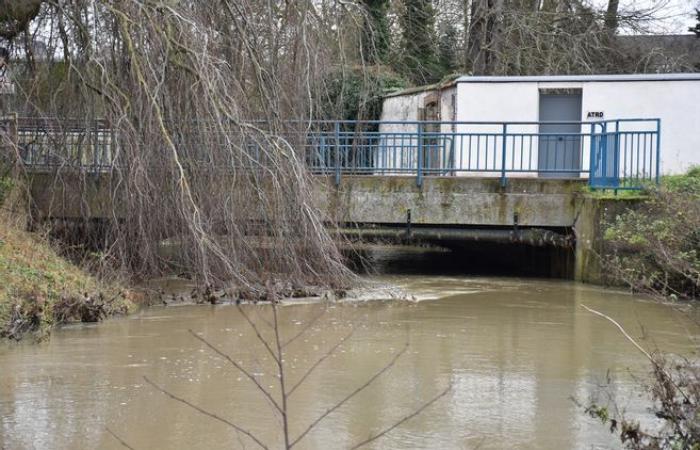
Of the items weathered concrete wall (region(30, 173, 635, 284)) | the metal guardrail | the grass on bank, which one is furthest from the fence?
weathered concrete wall (region(30, 173, 635, 284))

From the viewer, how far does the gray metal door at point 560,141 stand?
19.8 meters

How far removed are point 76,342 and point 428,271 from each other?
10.1 meters

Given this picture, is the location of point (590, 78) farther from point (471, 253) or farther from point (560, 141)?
point (471, 253)

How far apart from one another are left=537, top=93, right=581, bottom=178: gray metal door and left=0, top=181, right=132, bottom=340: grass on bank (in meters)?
9.44

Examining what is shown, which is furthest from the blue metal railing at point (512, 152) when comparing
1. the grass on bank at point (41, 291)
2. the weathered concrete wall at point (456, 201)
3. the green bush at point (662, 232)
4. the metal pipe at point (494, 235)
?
the grass on bank at point (41, 291)

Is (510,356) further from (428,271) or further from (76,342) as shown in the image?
(428,271)

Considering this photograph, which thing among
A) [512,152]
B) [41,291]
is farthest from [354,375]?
[512,152]

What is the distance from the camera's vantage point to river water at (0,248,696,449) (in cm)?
768

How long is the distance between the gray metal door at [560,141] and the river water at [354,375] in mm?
5266

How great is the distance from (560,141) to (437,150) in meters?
2.49

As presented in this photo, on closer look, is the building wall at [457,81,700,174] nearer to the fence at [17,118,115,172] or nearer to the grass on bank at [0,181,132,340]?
the fence at [17,118,115,172]

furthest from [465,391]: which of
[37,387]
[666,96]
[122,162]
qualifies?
[666,96]

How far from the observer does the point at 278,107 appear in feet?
44.0

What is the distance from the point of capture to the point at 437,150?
812 inches
